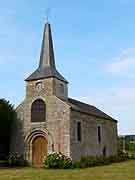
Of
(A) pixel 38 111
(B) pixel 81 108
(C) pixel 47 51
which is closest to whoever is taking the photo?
(A) pixel 38 111

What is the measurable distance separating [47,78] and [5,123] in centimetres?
559

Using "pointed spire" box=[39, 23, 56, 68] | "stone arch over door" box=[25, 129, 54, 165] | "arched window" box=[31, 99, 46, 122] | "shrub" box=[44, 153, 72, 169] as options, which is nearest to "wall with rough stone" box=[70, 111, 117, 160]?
"shrub" box=[44, 153, 72, 169]

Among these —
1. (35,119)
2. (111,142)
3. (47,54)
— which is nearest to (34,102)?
(35,119)

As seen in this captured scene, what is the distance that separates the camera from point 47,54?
28.7 meters

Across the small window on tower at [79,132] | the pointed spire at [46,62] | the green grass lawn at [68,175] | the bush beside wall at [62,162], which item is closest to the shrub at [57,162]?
the bush beside wall at [62,162]

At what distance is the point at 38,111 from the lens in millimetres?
26891

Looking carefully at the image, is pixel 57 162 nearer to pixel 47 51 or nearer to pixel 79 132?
pixel 79 132

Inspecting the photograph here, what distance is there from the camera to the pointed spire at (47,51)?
28.5m

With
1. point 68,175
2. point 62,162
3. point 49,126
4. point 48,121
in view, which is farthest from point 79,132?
point 68,175

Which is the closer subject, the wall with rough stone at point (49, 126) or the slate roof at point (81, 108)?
the wall with rough stone at point (49, 126)

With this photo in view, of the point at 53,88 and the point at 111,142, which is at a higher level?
the point at 53,88

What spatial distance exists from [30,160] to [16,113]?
4.56 meters

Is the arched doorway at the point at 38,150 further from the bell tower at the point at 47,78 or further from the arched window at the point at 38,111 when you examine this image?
the bell tower at the point at 47,78

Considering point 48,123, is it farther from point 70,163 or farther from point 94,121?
point 94,121
